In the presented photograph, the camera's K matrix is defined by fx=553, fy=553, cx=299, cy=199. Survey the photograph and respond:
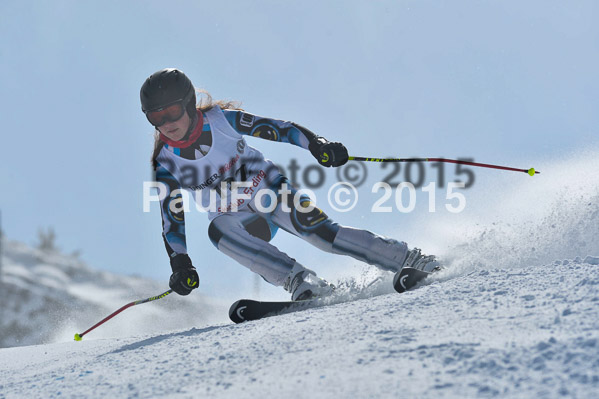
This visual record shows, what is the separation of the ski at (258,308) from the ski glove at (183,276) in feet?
1.56

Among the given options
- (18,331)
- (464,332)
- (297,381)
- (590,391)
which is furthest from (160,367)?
(18,331)

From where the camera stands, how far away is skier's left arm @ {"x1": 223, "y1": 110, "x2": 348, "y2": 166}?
3.49 m

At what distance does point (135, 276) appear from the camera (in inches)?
2544

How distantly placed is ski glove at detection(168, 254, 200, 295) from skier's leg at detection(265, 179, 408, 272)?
2.29ft

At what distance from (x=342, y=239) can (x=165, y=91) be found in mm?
1477

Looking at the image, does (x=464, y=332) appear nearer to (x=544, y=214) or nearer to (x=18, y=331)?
(x=544, y=214)

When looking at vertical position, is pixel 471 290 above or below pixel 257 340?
above

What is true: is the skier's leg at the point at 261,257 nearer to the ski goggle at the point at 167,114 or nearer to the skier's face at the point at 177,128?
the skier's face at the point at 177,128

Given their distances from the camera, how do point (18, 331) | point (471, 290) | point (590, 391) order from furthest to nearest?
point (18, 331) < point (471, 290) < point (590, 391)

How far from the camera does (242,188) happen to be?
3.83 meters

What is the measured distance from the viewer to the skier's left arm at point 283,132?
3492 mm

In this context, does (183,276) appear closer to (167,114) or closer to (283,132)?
(167,114)

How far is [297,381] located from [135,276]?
66.5 metres

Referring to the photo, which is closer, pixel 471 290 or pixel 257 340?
pixel 257 340
